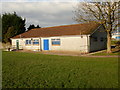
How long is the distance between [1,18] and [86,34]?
25.9 metres

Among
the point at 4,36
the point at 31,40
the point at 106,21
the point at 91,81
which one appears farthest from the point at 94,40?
the point at 4,36

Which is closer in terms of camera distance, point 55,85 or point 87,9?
point 55,85

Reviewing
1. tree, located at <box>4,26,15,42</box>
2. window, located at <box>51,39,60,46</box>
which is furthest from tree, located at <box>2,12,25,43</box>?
window, located at <box>51,39,60,46</box>

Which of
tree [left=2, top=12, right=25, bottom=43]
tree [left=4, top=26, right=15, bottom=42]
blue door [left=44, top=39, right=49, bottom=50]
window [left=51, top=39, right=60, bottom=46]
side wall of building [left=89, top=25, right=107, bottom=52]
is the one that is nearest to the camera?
side wall of building [left=89, top=25, right=107, bottom=52]

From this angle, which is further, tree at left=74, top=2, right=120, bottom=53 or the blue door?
the blue door

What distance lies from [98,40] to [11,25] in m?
24.3

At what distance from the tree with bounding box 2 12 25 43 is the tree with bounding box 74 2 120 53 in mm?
20741

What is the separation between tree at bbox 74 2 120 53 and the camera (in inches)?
545

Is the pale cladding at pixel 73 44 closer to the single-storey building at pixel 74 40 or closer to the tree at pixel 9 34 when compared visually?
the single-storey building at pixel 74 40

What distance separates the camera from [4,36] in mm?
30406

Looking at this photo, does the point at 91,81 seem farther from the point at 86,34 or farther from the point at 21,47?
the point at 21,47

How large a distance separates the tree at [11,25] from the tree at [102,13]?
68.0 feet

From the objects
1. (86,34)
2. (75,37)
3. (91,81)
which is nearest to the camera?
(91,81)

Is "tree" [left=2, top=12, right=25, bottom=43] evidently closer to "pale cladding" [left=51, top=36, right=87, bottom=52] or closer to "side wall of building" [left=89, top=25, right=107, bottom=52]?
"pale cladding" [left=51, top=36, right=87, bottom=52]
